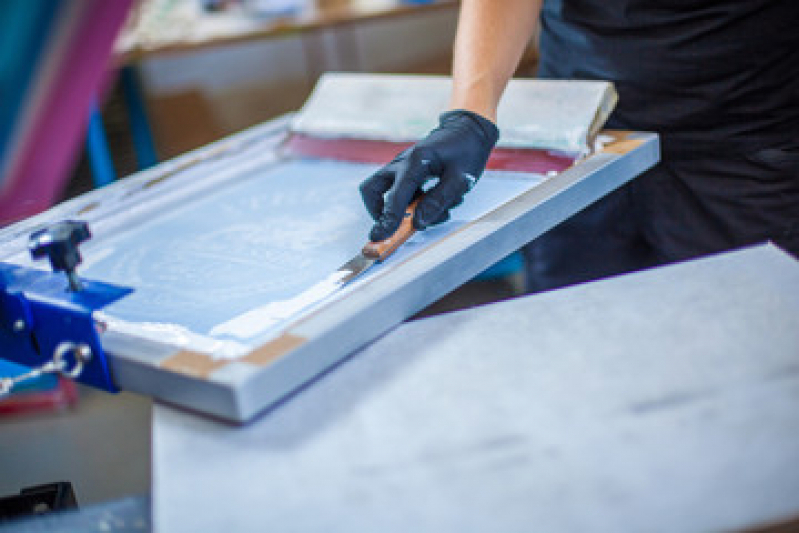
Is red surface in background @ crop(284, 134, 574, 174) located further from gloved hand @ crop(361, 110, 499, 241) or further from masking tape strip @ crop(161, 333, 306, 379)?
masking tape strip @ crop(161, 333, 306, 379)

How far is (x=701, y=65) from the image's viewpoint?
129cm

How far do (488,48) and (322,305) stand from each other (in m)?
0.62

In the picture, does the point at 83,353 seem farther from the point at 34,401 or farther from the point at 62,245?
the point at 34,401

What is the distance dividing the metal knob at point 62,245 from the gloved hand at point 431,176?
329 mm

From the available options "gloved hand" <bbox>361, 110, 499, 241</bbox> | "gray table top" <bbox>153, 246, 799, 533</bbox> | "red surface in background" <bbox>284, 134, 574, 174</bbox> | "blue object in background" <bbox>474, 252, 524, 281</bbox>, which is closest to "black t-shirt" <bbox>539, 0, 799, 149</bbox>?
"red surface in background" <bbox>284, 134, 574, 174</bbox>

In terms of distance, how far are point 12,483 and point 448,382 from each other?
1.70m

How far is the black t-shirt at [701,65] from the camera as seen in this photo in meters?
1.25

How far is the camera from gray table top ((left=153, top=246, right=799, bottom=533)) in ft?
1.91

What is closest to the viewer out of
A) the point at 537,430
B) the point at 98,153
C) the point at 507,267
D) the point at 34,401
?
the point at 537,430

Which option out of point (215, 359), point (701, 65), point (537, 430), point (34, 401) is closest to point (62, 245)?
point (215, 359)

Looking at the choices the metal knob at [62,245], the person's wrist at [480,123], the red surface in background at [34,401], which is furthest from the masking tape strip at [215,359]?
the red surface in background at [34,401]

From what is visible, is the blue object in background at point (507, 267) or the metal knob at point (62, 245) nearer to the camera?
the metal knob at point (62, 245)

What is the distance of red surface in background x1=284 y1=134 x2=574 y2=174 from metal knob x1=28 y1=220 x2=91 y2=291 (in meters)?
0.57

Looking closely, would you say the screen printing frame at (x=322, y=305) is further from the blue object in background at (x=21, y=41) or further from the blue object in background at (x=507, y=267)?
the blue object in background at (x=507, y=267)
